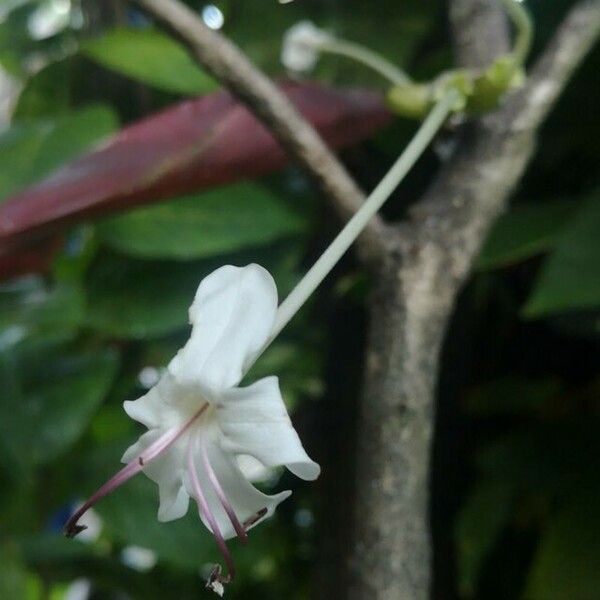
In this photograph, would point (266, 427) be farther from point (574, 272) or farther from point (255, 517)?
point (574, 272)

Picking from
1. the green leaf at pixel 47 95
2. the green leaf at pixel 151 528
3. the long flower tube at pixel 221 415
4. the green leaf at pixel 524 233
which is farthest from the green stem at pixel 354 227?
the green leaf at pixel 47 95

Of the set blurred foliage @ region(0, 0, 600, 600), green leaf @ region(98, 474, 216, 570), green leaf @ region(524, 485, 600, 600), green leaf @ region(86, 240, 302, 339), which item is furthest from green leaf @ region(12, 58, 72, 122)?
green leaf @ region(524, 485, 600, 600)

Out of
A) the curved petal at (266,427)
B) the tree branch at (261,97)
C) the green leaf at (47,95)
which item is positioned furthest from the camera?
the green leaf at (47,95)

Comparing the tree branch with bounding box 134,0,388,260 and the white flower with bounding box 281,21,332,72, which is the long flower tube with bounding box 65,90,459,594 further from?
the white flower with bounding box 281,21,332,72

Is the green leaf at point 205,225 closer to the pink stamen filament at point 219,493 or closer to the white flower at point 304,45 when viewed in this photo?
the white flower at point 304,45

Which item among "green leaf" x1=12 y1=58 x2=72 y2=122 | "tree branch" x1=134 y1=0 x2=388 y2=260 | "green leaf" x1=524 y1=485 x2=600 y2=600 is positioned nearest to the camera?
"tree branch" x1=134 y1=0 x2=388 y2=260

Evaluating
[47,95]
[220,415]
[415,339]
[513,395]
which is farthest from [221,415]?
[47,95]

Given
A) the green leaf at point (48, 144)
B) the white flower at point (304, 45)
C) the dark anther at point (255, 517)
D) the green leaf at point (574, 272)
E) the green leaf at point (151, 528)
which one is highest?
the dark anther at point (255, 517)
